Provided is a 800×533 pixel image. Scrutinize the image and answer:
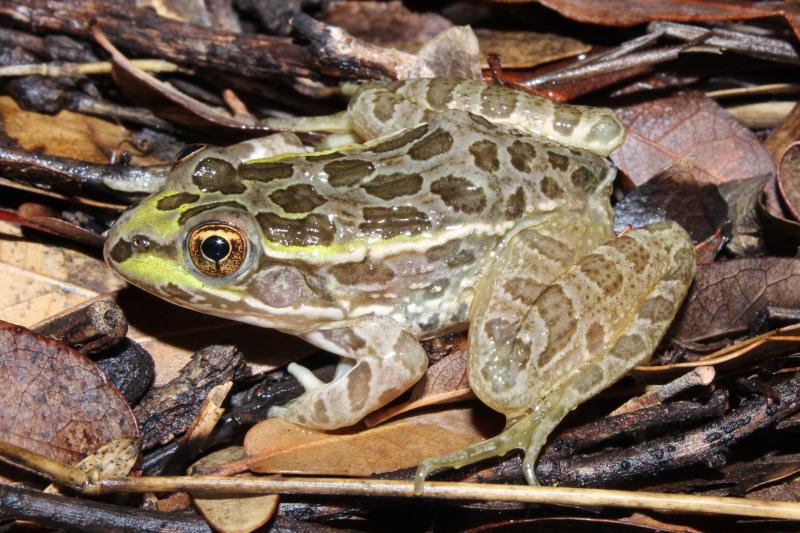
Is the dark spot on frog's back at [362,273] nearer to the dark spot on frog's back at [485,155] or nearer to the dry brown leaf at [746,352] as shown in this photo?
the dark spot on frog's back at [485,155]

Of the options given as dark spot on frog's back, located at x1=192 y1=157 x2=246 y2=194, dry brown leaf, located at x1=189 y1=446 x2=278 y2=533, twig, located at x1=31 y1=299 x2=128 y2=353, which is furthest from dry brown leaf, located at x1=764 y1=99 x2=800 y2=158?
twig, located at x1=31 y1=299 x2=128 y2=353

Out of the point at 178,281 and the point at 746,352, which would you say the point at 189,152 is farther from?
the point at 746,352

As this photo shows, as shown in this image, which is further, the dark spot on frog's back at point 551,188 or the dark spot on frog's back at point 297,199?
the dark spot on frog's back at point 551,188

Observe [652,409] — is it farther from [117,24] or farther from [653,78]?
[117,24]

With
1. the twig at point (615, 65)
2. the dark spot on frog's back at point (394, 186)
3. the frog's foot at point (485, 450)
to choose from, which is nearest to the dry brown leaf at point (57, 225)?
the dark spot on frog's back at point (394, 186)

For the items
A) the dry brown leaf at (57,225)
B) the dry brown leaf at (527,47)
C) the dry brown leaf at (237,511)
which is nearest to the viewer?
the dry brown leaf at (237,511)

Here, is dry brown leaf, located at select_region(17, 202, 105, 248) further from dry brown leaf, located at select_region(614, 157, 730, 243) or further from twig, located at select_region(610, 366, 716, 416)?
dry brown leaf, located at select_region(614, 157, 730, 243)

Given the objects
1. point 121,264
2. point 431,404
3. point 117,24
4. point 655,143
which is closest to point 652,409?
point 431,404

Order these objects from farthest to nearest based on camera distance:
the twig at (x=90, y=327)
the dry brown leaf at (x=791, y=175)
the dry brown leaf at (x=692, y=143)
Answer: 1. the dry brown leaf at (x=692, y=143)
2. the dry brown leaf at (x=791, y=175)
3. the twig at (x=90, y=327)
